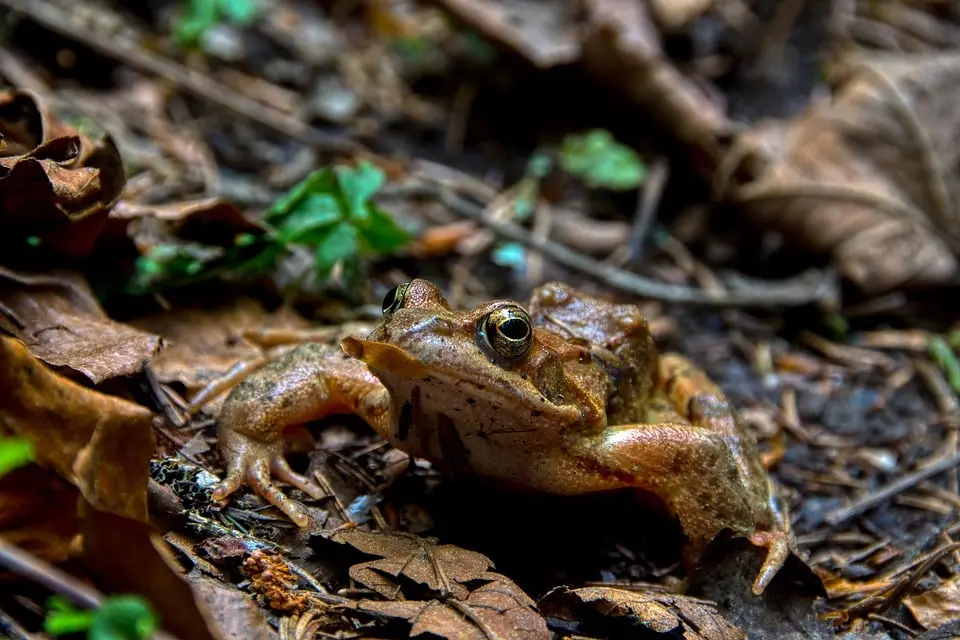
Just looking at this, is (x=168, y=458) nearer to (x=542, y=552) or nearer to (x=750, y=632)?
(x=542, y=552)

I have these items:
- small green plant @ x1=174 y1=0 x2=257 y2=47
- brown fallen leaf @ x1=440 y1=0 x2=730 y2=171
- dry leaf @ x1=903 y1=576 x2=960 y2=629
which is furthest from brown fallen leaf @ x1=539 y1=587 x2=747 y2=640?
small green plant @ x1=174 y1=0 x2=257 y2=47

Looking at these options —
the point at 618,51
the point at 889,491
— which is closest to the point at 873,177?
the point at 618,51

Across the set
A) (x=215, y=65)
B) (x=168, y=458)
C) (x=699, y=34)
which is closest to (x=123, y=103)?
(x=215, y=65)

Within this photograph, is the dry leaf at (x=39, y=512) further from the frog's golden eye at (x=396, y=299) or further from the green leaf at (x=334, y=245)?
the green leaf at (x=334, y=245)

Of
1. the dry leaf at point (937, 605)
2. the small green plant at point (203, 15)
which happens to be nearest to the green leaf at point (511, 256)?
the small green plant at point (203, 15)

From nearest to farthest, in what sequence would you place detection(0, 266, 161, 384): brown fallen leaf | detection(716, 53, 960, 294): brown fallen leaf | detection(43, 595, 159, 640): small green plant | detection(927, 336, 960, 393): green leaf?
detection(43, 595, 159, 640): small green plant
detection(0, 266, 161, 384): brown fallen leaf
detection(927, 336, 960, 393): green leaf
detection(716, 53, 960, 294): brown fallen leaf

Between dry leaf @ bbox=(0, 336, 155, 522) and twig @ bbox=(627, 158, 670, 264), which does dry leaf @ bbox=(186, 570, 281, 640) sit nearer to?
dry leaf @ bbox=(0, 336, 155, 522)
